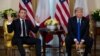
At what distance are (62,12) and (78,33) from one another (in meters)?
1.62

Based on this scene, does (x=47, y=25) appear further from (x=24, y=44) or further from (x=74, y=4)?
(x=74, y=4)

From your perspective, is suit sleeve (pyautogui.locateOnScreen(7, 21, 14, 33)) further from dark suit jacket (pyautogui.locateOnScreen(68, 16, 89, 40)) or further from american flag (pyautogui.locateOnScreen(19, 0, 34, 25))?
american flag (pyautogui.locateOnScreen(19, 0, 34, 25))

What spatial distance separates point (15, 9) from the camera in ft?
27.1

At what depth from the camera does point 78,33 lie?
247 inches

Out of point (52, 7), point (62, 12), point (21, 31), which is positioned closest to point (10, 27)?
point (21, 31)

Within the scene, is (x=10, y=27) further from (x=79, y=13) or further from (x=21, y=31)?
(x=79, y=13)

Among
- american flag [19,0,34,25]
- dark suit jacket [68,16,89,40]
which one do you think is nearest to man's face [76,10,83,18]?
dark suit jacket [68,16,89,40]

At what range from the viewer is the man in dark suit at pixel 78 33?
6191 mm

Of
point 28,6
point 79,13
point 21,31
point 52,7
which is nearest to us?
point 79,13

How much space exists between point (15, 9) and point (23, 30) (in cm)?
206

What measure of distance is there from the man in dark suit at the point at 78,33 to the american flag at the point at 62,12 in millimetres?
1353

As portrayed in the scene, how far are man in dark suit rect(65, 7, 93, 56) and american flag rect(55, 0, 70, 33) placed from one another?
1.35m

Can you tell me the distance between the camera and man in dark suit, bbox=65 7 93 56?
619 centimetres

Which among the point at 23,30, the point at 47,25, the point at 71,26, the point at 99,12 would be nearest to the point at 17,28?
the point at 23,30
